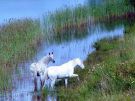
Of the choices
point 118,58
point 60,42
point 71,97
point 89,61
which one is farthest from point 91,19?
point 71,97

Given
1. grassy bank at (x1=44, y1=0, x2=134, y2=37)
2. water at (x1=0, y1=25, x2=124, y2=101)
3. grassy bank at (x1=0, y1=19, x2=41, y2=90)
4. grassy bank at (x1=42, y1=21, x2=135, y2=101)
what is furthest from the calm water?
grassy bank at (x1=42, y1=21, x2=135, y2=101)

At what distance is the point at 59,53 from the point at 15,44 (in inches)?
96.8

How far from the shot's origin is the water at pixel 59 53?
16094 mm

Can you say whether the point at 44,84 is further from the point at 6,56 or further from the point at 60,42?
the point at 60,42

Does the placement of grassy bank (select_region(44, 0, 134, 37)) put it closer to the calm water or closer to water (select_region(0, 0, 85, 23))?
the calm water

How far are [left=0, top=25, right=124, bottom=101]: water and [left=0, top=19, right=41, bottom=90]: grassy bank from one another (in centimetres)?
36

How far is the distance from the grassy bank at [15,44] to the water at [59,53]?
36 cm

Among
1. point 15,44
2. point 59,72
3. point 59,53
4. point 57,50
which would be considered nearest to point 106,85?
point 59,72

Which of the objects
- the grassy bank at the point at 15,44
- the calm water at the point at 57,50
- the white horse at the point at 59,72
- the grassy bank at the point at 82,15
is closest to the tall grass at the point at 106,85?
the white horse at the point at 59,72

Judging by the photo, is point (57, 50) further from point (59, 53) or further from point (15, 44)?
point (15, 44)

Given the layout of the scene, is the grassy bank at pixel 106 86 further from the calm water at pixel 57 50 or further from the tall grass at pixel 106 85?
the calm water at pixel 57 50

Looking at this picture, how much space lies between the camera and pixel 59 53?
23469mm

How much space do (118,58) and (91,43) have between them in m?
7.83

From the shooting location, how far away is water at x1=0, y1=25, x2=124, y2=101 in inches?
634
